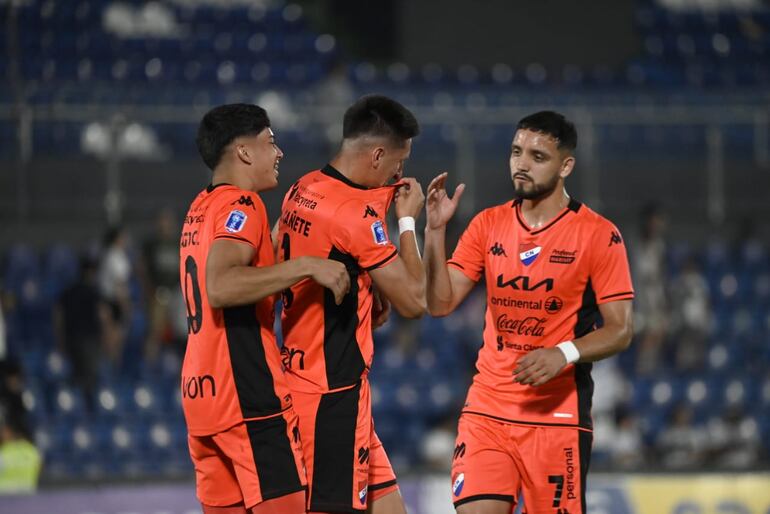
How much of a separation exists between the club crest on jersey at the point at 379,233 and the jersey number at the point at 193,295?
2.68ft

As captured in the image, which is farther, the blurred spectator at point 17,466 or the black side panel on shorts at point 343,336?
the blurred spectator at point 17,466

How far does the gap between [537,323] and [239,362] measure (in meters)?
1.69

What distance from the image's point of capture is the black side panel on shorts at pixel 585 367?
6.10 metres

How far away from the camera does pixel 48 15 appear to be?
718 inches

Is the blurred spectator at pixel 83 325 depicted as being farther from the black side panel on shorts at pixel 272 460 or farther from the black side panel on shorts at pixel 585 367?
the black side panel on shorts at pixel 272 460

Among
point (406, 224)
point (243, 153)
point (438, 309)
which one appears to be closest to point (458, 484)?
point (438, 309)

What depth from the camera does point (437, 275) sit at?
6.19 m

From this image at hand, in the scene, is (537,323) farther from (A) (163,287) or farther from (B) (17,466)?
(A) (163,287)

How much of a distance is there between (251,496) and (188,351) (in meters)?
0.70

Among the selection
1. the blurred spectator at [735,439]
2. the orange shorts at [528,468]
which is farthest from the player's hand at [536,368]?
the blurred spectator at [735,439]

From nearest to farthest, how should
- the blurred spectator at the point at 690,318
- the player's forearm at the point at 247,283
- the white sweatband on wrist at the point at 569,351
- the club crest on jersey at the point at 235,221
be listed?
the player's forearm at the point at 247,283 < the club crest on jersey at the point at 235,221 < the white sweatband on wrist at the point at 569,351 < the blurred spectator at the point at 690,318

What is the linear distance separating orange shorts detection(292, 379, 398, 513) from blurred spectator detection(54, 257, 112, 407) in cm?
783

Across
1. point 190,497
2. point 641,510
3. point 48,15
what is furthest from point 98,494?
point 48,15

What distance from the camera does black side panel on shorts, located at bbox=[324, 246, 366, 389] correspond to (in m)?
5.52
